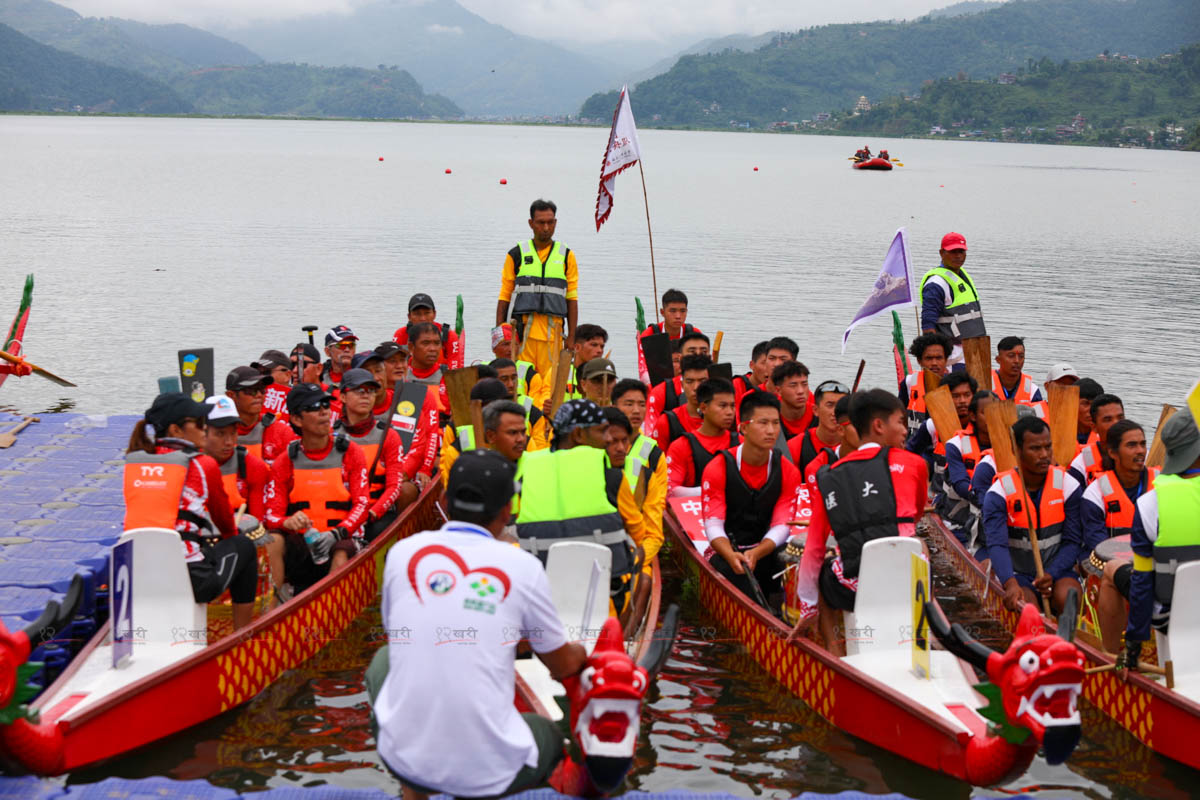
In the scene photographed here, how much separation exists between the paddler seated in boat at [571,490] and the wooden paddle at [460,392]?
2.30 m

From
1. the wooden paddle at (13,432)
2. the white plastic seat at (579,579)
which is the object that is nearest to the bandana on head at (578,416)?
the white plastic seat at (579,579)

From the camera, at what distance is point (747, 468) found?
316 inches

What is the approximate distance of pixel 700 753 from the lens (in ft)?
23.2

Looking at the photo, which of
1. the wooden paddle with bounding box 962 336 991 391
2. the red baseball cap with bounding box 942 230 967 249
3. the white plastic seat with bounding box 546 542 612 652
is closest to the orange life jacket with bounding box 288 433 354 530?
the white plastic seat with bounding box 546 542 612 652

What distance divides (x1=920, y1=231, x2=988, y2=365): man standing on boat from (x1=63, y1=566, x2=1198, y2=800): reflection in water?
616cm

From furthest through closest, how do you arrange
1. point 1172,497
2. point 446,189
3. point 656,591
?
point 446,189 → point 656,591 → point 1172,497

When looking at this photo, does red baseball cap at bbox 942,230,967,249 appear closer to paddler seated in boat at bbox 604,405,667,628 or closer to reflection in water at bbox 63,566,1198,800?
paddler seated in boat at bbox 604,405,667,628

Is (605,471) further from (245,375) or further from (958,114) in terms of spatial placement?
(958,114)

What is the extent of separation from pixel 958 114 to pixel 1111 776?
153853mm

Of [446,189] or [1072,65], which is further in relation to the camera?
[1072,65]

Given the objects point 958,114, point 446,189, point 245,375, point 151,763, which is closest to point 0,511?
point 245,375

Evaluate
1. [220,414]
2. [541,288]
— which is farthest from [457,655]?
[541,288]

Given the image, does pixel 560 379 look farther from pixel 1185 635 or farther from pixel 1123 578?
pixel 1185 635

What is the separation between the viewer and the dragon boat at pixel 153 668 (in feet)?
18.1
